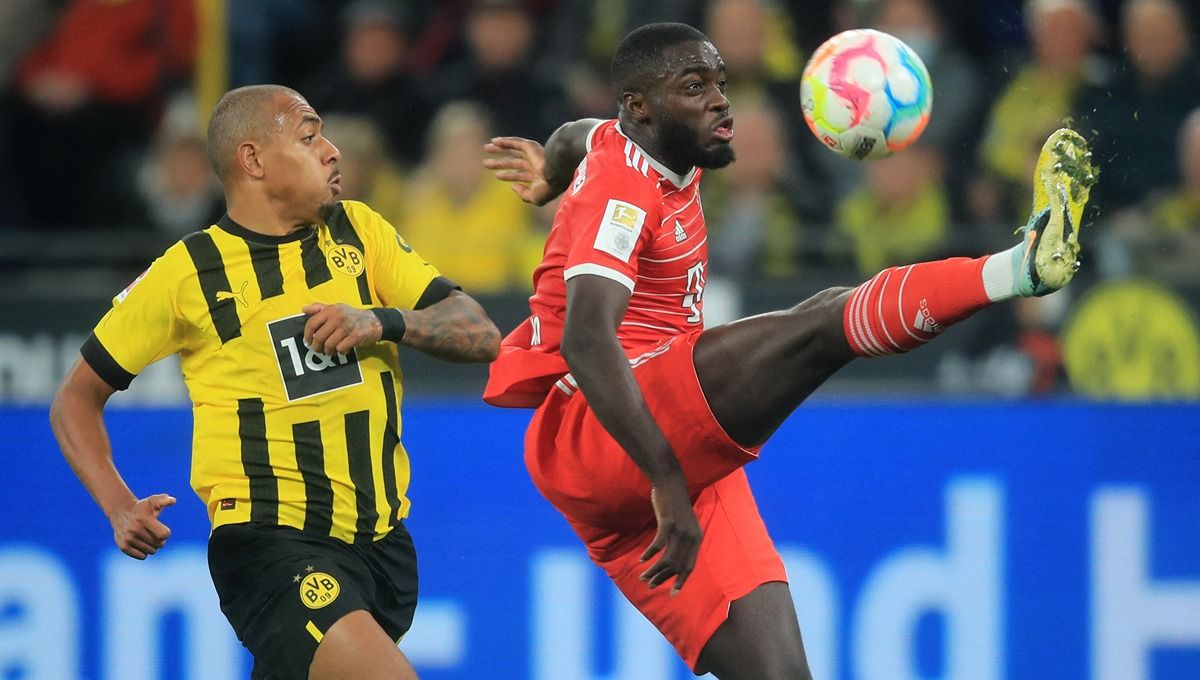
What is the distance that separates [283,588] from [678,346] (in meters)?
1.17

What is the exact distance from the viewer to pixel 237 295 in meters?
4.35

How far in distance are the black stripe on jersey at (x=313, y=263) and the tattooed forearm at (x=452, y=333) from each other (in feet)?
0.90

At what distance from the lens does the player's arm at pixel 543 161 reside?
16.3ft

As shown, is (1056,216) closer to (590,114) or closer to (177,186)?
(590,114)

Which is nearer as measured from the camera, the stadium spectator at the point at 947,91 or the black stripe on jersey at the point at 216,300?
the black stripe on jersey at the point at 216,300

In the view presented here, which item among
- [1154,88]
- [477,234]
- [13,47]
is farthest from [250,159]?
[13,47]

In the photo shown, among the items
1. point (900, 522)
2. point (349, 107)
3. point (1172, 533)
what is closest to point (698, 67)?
point (900, 522)

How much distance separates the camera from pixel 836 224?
25.4 feet

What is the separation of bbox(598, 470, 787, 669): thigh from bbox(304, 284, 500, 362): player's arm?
2.58 feet

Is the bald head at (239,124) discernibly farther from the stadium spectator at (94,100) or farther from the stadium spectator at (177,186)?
the stadium spectator at (94,100)

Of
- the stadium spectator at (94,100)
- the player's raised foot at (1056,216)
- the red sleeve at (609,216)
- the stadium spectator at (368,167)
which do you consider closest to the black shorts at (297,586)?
the red sleeve at (609,216)

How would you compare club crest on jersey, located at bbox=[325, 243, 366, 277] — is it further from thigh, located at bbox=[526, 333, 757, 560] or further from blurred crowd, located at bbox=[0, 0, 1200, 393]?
blurred crowd, located at bbox=[0, 0, 1200, 393]

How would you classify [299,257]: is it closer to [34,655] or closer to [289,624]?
[289,624]

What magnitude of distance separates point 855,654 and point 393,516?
95.9 inches
